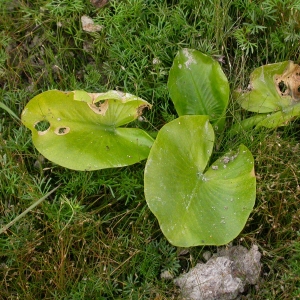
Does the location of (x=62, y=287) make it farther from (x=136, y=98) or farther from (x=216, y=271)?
(x=136, y=98)

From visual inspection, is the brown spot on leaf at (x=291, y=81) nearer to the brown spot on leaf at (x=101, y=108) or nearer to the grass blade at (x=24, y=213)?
the brown spot on leaf at (x=101, y=108)

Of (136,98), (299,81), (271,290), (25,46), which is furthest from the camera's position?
(25,46)

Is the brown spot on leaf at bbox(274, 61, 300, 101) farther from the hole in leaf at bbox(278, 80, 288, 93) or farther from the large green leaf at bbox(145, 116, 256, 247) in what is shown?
the large green leaf at bbox(145, 116, 256, 247)

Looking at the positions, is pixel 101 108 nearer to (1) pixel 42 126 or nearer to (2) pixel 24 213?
(1) pixel 42 126

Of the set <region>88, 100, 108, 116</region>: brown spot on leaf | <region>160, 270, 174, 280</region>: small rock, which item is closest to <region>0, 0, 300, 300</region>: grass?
<region>160, 270, 174, 280</region>: small rock

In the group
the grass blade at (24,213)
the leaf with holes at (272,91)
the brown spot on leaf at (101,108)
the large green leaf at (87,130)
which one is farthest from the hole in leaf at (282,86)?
the grass blade at (24,213)

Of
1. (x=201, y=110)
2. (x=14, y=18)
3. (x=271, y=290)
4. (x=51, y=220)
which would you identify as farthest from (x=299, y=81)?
(x=14, y=18)

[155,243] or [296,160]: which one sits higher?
[296,160]

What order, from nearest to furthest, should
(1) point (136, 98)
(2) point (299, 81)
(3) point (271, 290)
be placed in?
(3) point (271, 290)
(1) point (136, 98)
(2) point (299, 81)
